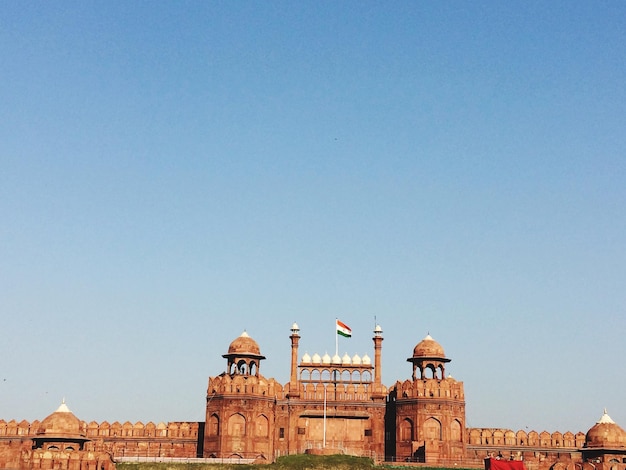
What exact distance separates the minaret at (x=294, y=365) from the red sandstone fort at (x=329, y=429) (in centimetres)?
9

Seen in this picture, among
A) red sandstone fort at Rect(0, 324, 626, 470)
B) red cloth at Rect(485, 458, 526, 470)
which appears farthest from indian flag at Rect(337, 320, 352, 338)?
red cloth at Rect(485, 458, 526, 470)

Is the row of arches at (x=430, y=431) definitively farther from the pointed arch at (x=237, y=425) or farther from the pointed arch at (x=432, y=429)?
the pointed arch at (x=237, y=425)

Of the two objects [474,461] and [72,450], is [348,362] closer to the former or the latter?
[474,461]

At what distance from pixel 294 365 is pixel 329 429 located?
6.06m

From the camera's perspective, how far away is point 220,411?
6694 centimetres

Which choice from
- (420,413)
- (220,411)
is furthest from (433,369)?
(220,411)

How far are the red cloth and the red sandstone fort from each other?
386 cm

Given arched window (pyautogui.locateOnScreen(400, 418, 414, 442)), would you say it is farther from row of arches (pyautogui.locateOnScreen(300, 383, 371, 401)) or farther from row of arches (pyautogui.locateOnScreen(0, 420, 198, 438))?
row of arches (pyautogui.locateOnScreen(0, 420, 198, 438))

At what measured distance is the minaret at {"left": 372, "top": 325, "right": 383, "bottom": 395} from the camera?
70.8 m

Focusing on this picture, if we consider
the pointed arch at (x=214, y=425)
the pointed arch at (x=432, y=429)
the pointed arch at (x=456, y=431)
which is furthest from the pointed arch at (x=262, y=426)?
the pointed arch at (x=456, y=431)

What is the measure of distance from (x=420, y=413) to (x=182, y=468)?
19187 millimetres

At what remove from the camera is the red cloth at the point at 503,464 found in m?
59.8

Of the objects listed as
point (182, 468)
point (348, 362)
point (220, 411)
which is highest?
point (348, 362)

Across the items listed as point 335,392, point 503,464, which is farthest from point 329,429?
point 503,464
